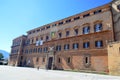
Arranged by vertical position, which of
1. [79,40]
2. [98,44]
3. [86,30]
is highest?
[86,30]

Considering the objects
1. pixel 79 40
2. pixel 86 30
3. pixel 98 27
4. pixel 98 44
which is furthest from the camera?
pixel 79 40

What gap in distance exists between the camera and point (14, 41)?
59.9m

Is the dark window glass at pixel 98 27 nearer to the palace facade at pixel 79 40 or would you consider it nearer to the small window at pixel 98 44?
the palace facade at pixel 79 40

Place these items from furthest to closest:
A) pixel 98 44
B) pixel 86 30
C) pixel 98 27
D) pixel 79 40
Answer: pixel 79 40 < pixel 86 30 < pixel 98 27 < pixel 98 44

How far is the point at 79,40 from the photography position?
30.2 m

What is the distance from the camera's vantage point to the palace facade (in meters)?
25.2

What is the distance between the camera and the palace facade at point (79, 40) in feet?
82.8

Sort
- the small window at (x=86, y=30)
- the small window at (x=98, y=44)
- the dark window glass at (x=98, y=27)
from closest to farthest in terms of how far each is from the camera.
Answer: the small window at (x=98, y=44), the dark window glass at (x=98, y=27), the small window at (x=86, y=30)

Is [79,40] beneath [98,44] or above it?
above

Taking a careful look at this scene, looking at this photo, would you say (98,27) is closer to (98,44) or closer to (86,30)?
(86,30)

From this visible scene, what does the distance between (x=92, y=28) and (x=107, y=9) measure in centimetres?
508

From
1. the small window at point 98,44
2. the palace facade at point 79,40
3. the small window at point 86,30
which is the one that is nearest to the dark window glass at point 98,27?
the palace facade at point 79,40

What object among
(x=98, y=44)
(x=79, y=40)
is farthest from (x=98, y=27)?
(x=79, y=40)

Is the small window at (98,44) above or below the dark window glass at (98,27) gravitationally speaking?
below
